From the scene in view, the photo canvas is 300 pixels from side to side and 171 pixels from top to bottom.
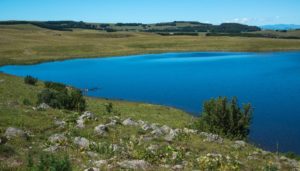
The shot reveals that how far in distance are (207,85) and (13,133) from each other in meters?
Answer: 59.7

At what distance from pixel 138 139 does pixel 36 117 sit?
6499 mm

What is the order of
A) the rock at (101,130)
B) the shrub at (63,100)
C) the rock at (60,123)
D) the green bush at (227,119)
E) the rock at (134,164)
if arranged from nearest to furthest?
the rock at (134,164)
the rock at (101,130)
the rock at (60,123)
the green bush at (227,119)
the shrub at (63,100)

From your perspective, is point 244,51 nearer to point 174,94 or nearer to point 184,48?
point 184,48

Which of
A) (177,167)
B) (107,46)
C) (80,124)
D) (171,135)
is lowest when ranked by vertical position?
(107,46)

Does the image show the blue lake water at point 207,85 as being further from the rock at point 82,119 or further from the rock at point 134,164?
the rock at point 134,164

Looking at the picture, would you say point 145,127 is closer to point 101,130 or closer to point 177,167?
point 101,130

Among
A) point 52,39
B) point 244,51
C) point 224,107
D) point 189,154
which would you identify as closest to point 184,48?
point 244,51

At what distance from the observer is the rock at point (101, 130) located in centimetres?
Result: 2031

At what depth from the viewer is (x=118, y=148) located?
17609 mm

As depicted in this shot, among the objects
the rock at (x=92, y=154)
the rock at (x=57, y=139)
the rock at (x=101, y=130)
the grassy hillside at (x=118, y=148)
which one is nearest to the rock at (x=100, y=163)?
the grassy hillside at (x=118, y=148)

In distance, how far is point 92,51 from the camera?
152 m

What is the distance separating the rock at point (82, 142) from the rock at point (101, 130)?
2.01 m

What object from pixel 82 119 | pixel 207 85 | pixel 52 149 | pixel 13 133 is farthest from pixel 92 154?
pixel 207 85

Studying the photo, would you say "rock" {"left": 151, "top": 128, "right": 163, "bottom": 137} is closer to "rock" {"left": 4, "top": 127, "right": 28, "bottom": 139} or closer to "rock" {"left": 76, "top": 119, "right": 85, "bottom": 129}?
"rock" {"left": 76, "top": 119, "right": 85, "bottom": 129}
